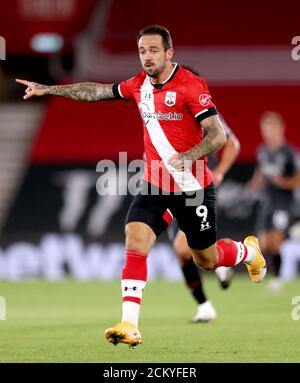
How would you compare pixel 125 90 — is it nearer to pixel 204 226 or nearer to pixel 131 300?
pixel 204 226

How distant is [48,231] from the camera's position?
1683 cm

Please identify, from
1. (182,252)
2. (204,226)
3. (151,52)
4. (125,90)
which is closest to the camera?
(151,52)

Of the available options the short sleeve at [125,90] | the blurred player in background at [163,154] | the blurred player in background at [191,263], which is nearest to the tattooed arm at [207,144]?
the blurred player in background at [163,154]

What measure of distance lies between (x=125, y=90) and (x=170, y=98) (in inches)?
17.6

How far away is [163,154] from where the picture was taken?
7812mm

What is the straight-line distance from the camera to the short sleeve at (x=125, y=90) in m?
7.90

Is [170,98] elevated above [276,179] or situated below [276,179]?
below

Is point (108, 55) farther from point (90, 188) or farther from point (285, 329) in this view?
point (285, 329)

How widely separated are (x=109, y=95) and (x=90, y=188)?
8.86 m

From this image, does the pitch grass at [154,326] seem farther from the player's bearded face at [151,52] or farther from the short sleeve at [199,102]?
the player's bearded face at [151,52]

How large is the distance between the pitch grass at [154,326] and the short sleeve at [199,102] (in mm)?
1712

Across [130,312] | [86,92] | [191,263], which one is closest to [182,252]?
[191,263]
